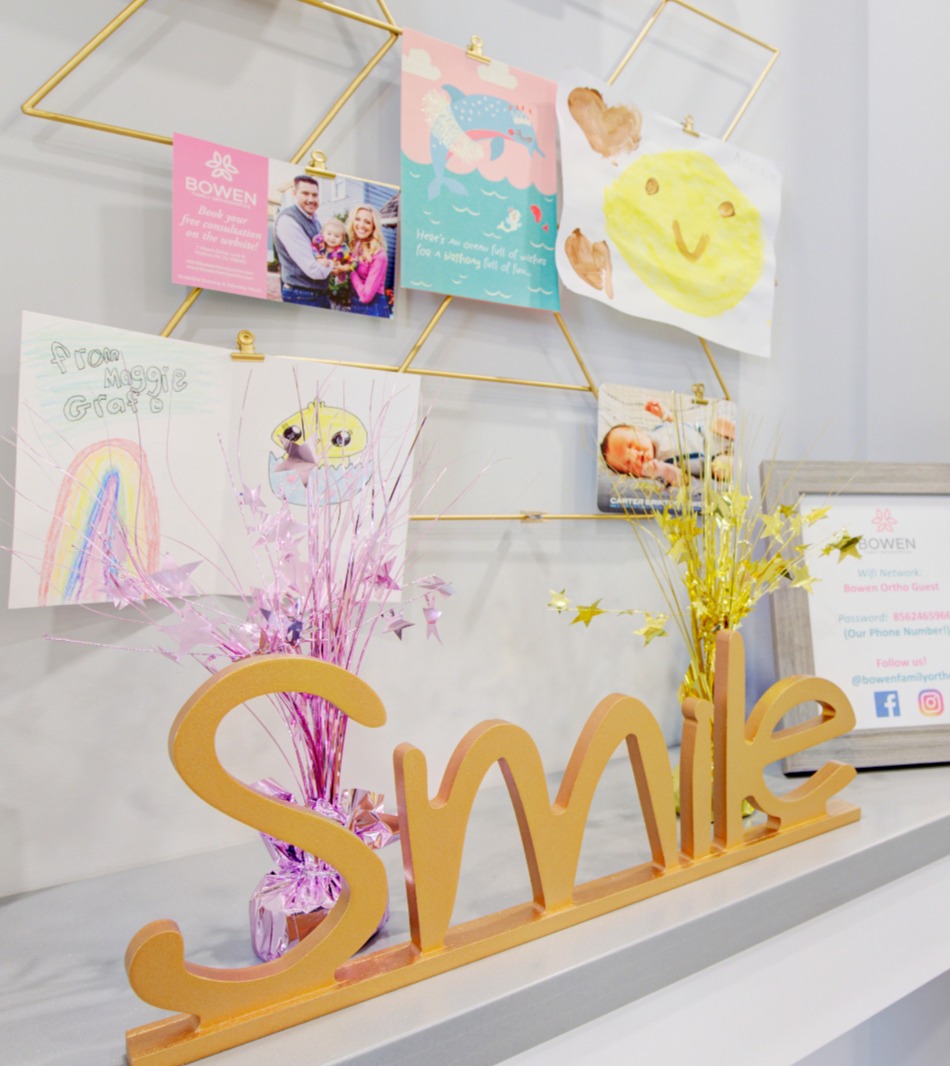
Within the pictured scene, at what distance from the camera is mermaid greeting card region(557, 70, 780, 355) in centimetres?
105

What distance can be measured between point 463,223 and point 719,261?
1.39ft

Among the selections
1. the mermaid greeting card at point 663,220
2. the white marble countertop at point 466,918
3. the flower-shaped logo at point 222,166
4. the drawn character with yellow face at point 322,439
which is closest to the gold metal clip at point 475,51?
the mermaid greeting card at point 663,220

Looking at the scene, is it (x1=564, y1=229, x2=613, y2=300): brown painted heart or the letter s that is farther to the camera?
(x1=564, y1=229, x2=613, y2=300): brown painted heart

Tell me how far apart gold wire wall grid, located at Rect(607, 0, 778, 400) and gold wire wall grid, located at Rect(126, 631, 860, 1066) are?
1.82 feet

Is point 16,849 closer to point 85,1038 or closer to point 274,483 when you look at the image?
point 85,1038

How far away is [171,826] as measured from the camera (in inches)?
32.9

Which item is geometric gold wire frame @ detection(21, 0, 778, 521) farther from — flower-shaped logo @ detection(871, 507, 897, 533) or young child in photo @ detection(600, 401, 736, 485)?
flower-shaped logo @ detection(871, 507, 897, 533)

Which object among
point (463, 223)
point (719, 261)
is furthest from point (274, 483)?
point (719, 261)

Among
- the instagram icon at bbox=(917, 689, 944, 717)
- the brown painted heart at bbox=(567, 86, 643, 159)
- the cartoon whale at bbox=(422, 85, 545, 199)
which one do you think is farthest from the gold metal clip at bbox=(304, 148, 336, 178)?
the instagram icon at bbox=(917, 689, 944, 717)

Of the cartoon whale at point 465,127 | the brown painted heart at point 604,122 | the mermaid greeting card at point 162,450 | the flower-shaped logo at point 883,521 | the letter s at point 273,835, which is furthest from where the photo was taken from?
the flower-shaped logo at point 883,521

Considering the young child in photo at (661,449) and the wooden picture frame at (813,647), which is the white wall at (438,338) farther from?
the wooden picture frame at (813,647)

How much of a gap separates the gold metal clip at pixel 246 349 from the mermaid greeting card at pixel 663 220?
401mm

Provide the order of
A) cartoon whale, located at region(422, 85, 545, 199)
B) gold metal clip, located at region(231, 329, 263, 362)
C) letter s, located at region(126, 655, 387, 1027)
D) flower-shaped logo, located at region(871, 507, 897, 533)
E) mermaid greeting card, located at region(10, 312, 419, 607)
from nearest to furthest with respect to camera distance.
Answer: letter s, located at region(126, 655, 387, 1027) → mermaid greeting card, located at region(10, 312, 419, 607) → gold metal clip, located at region(231, 329, 263, 362) → cartoon whale, located at region(422, 85, 545, 199) → flower-shaped logo, located at region(871, 507, 897, 533)

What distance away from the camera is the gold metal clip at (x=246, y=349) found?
833mm
